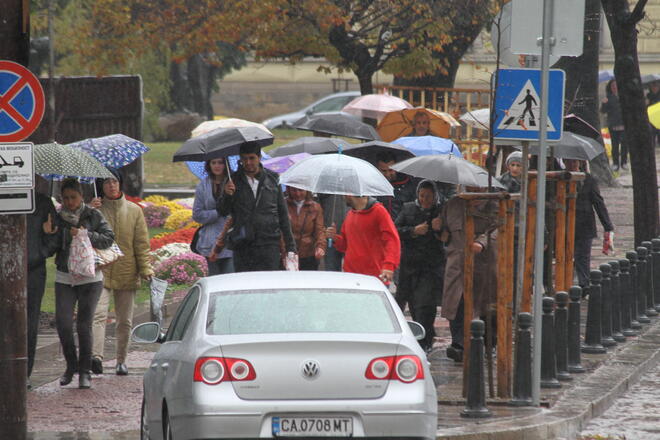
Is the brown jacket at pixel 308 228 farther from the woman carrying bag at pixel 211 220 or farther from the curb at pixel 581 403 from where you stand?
the curb at pixel 581 403

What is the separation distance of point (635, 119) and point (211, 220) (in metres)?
6.81

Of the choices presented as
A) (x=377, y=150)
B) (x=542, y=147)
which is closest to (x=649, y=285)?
(x=377, y=150)

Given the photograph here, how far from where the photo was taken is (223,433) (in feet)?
22.6

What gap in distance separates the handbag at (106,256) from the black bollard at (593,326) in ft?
14.5

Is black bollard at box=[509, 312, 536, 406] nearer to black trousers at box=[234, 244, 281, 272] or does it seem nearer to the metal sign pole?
the metal sign pole

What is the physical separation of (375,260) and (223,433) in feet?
17.4

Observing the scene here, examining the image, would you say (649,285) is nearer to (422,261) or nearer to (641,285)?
(641,285)

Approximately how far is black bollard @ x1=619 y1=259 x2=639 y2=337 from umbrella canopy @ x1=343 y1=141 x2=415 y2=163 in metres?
2.64

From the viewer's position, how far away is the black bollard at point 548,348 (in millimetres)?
10656

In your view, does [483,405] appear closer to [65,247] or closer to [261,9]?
[65,247]

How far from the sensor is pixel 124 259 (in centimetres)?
1198

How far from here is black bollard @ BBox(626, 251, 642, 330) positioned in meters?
14.2

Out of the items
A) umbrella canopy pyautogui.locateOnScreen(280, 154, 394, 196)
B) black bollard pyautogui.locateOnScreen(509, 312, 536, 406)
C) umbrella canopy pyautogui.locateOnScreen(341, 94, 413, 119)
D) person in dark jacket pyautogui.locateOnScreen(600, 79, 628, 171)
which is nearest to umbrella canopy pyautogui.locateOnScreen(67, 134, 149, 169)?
A: umbrella canopy pyautogui.locateOnScreen(280, 154, 394, 196)

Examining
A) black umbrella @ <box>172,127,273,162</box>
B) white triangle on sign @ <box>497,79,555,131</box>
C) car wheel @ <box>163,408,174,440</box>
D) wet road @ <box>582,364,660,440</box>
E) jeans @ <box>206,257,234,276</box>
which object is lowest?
wet road @ <box>582,364,660,440</box>
